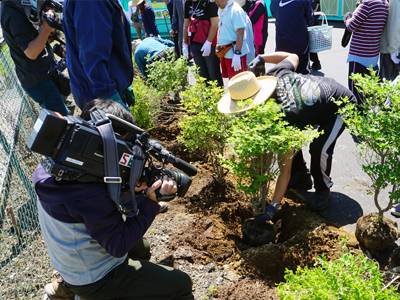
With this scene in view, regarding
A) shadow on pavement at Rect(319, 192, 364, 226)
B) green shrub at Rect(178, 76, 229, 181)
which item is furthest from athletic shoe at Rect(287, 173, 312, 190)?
green shrub at Rect(178, 76, 229, 181)

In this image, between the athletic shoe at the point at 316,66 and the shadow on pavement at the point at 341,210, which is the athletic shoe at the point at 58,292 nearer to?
the shadow on pavement at the point at 341,210

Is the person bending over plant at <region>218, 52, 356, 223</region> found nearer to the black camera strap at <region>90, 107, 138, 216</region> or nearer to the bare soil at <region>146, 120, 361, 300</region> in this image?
the bare soil at <region>146, 120, 361, 300</region>

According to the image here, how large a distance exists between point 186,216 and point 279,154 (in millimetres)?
1172

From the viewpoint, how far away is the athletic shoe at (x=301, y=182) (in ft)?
12.1

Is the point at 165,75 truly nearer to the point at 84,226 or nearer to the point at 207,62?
the point at 207,62

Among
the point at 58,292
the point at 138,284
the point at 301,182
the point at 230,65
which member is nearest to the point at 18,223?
the point at 58,292

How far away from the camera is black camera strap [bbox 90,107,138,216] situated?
1629 millimetres

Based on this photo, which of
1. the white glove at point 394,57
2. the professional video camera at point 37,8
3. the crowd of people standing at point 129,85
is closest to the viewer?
the crowd of people standing at point 129,85

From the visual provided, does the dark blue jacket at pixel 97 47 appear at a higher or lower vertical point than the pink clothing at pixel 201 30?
higher

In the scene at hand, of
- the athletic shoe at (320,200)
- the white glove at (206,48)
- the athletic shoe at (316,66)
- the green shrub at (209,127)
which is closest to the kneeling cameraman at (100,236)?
the green shrub at (209,127)

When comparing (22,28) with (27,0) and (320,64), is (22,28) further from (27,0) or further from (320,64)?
(320,64)

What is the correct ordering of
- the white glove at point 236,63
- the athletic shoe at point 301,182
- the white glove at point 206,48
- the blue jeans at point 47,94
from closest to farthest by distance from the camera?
the athletic shoe at point 301,182, the blue jeans at point 47,94, the white glove at point 236,63, the white glove at point 206,48

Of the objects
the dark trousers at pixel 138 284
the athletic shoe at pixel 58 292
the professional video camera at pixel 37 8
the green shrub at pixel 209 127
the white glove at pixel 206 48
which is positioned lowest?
the athletic shoe at pixel 58 292

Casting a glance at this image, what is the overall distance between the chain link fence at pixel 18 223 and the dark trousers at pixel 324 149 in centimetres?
255
